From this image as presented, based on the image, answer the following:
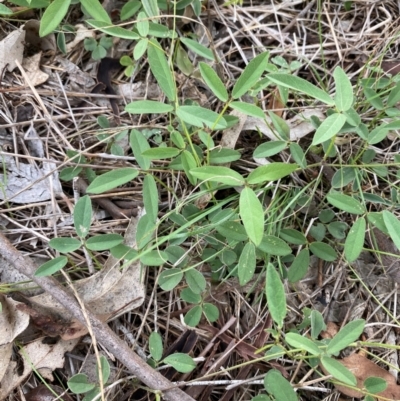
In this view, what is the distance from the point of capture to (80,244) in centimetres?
159

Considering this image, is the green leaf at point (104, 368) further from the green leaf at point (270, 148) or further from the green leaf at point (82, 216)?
the green leaf at point (270, 148)

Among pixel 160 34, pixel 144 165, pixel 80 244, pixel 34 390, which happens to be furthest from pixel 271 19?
pixel 34 390

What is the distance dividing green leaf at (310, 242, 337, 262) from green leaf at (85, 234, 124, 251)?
0.69 m

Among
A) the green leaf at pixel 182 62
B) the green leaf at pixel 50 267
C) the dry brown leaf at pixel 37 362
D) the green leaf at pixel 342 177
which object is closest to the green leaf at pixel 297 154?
the green leaf at pixel 342 177

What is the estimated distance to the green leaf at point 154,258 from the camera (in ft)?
5.08

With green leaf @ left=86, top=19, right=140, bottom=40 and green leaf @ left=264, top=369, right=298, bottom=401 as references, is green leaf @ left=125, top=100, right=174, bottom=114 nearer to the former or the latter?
green leaf @ left=86, top=19, right=140, bottom=40

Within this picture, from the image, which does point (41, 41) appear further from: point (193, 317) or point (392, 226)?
point (392, 226)

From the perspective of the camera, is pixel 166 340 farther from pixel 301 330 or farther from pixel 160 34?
pixel 160 34

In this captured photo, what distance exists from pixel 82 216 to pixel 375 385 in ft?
3.68

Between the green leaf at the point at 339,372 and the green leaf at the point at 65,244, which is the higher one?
the green leaf at the point at 65,244

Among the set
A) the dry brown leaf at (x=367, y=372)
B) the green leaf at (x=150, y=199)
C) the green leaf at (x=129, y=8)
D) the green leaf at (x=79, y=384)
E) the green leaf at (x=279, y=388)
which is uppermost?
the green leaf at (x=129, y=8)

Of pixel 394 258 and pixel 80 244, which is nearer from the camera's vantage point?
A: pixel 80 244

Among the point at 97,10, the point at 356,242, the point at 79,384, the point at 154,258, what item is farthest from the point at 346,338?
the point at 97,10

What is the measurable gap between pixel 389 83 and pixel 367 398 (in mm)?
1122
